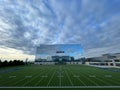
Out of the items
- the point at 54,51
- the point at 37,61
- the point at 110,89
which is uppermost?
the point at 54,51

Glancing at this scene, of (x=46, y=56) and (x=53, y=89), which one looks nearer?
(x=53, y=89)

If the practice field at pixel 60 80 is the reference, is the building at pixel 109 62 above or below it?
above

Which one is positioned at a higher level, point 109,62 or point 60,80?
point 109,62

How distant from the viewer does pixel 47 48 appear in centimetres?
7625

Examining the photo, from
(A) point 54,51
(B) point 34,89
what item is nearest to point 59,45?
(A) point 54,51

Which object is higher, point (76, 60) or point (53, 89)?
point (76, 60)

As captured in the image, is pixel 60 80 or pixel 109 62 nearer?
pixel 60 80

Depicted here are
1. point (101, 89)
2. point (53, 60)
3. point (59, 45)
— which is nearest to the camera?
point (101, 89)

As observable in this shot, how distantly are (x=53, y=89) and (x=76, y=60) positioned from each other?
77.1m

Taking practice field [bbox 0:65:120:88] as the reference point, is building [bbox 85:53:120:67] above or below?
above

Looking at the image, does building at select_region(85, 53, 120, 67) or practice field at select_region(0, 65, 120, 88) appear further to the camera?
building at select_region(85, 53, 120, 67)

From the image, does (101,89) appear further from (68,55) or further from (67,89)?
(68,55)

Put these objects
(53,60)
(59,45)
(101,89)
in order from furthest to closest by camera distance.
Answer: (53,60) < (59,45) < (101,89)

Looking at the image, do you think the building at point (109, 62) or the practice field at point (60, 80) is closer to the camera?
the practice field at point (60, 80)
